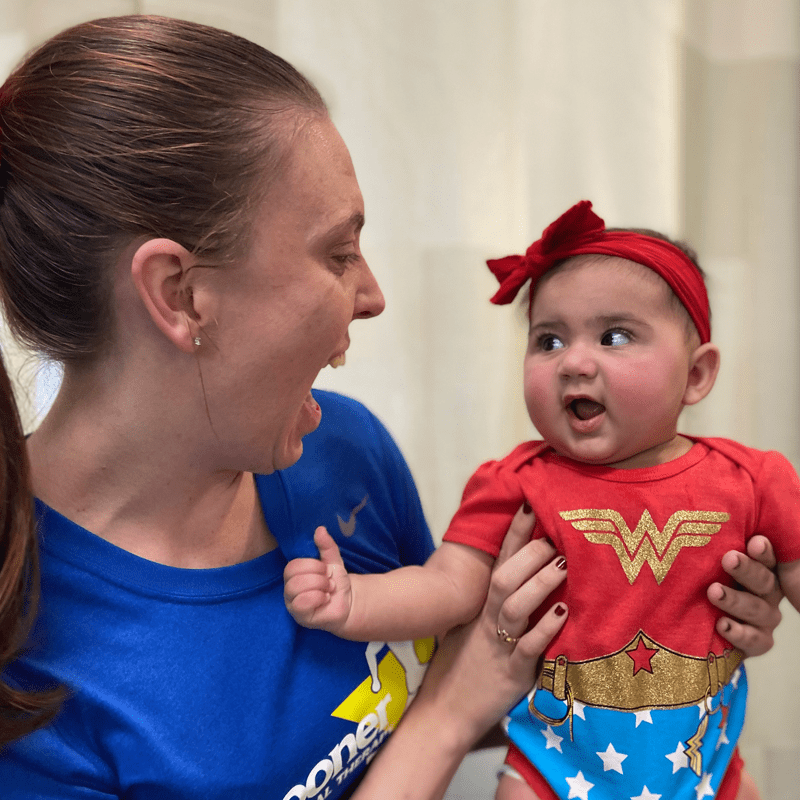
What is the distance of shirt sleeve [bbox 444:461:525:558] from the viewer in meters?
0.96

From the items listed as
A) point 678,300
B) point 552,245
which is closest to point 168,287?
point 552,245

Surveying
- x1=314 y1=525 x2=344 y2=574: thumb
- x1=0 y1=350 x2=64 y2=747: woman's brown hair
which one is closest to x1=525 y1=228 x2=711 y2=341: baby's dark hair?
x1=314 y1=525 x2=344 y2=574: thumb

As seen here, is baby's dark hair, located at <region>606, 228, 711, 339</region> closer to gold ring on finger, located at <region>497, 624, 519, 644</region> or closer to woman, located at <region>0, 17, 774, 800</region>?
woman, located at <region>0, 17, 774, 800</region>

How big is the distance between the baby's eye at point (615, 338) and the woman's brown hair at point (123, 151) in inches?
14.9

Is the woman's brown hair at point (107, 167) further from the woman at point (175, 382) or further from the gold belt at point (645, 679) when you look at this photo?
the gold belt at point (645, 679)

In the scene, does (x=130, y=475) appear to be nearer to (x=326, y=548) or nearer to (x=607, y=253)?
(x=326, y=548)

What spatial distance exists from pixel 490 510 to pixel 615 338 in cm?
23

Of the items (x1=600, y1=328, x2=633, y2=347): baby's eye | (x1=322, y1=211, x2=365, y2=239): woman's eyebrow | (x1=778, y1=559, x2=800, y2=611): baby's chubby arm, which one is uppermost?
(x1=322, y1=211, x2=365, y2=239): woman's eyebrow

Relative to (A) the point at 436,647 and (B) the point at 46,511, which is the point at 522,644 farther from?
(B) the point at 46,511

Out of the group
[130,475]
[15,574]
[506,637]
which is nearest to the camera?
[15,574]

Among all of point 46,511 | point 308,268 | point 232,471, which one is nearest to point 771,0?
point 308,268

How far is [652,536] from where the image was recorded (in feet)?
2.89

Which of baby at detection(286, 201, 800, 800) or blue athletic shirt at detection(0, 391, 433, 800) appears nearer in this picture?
blue athletic shirt at detection(0, 391, 433, 800)

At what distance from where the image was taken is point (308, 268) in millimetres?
795
